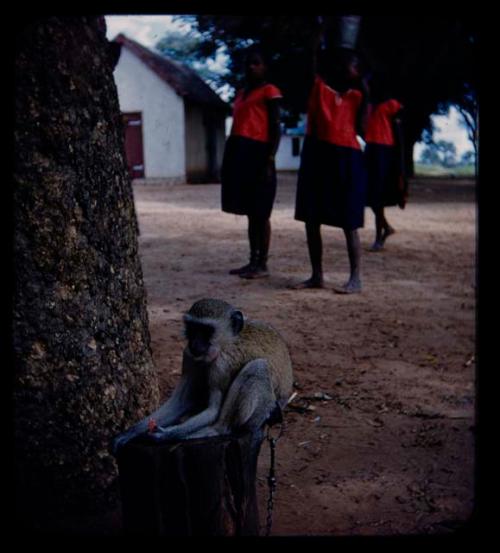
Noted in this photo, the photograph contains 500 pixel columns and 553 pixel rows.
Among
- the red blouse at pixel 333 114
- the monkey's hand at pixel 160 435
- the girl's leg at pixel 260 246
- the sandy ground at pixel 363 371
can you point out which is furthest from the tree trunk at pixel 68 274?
the girl's leg at pixel 260 246

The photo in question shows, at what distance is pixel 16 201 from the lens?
282cm

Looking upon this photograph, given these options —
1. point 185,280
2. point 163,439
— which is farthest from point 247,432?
point 185,280

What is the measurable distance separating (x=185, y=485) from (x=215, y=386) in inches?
20.5

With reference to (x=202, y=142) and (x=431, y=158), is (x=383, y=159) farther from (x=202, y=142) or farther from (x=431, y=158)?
(x=431, y=158)

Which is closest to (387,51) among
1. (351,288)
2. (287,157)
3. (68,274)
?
(287,157)

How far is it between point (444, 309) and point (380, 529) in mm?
3840

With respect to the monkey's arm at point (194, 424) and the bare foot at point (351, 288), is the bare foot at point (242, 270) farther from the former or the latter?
the monkey's arm at point (194, 424)

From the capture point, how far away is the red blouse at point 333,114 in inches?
256

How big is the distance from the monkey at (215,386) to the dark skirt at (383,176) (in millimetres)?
6619

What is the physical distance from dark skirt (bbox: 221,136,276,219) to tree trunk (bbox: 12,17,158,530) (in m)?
4.14

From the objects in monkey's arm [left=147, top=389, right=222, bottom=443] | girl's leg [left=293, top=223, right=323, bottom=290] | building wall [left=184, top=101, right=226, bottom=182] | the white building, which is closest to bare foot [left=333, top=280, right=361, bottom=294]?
girl's leg [left=293, top=223, right=323, bottom=290]

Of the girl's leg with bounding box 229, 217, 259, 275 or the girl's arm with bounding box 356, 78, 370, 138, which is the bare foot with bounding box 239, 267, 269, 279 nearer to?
the girl's leg with bounding box 229, 217, 259, 275

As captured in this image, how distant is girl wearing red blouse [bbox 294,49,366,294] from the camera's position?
6.52 meters

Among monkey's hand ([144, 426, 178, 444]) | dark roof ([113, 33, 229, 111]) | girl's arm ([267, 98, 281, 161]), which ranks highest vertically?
dark roof ([113, 33, 229, 111])
